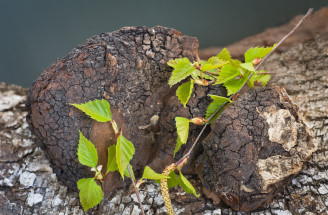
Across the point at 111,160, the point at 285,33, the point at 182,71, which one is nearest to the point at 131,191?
the point at 111,160

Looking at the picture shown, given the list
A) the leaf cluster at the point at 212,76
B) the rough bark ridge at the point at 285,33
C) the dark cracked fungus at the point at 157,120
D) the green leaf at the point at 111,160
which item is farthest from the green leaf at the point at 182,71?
the rough bark ridge at the point at 285,33

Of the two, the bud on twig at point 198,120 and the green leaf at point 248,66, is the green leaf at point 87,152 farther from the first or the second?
the green leaf at point 248,66

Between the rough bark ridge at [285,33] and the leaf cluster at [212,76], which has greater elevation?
the rough bark ridge at [285,33]

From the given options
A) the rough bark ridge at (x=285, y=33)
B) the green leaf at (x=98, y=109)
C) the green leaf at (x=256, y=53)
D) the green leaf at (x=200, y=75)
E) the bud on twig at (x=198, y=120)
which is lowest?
the bud on twig at (x=198, y=120)

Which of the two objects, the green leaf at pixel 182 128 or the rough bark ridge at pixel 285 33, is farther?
the rough bark ridge at pixel 285 33

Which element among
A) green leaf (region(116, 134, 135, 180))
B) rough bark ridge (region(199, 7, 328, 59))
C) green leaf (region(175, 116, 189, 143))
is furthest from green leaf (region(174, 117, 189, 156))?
rough bark ridge (region(199, 7, 328, 59))
